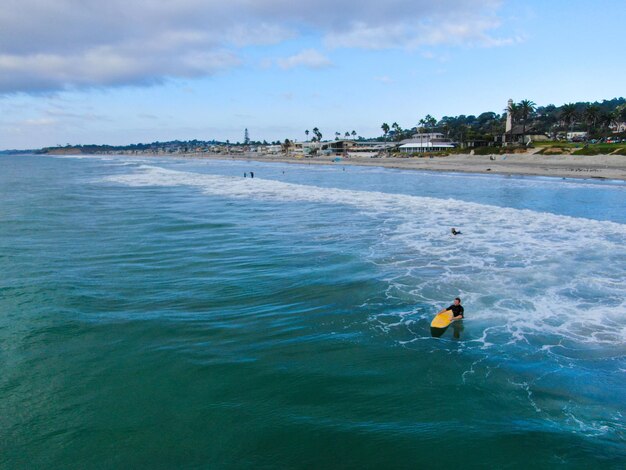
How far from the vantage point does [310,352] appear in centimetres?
1248

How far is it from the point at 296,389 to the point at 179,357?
3.56 meters

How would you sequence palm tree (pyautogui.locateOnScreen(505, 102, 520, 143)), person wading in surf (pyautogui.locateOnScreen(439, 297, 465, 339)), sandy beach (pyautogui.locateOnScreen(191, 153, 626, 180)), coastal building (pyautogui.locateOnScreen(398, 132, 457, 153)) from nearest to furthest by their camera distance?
1. person wading in surf (pyautogui.locateOnScreen(439, 297, 465, 339))
2. sandy beach (pyautogui.locateOnScreen(191, 153, 626, 180))
3. palm tree (pyautogui.locateOnScreen(505, 102, 520, 143))
4. coastal building (pyautogui.locateOnScreen(398, 132, 457, 153))

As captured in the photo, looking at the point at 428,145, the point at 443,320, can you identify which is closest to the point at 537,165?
the point at 428,145

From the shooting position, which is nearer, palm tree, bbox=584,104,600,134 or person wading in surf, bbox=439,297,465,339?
person wading in surf, bbox=439,297,465,339

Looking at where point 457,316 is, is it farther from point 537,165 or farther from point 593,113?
point 593,113

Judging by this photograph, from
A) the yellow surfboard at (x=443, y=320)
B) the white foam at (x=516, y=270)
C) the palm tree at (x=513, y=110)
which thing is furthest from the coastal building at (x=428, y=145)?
the yellow surfboard at (x=443, y=320)

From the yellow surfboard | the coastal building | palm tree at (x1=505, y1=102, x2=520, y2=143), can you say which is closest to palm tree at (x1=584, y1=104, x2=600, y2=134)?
palm tree at (x1=505, y1=102, x2=520, y2=143)

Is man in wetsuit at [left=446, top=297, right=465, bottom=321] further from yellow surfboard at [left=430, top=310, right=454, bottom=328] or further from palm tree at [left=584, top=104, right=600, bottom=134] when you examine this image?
palm tree at [left=584, top=104, right=600, bottom=134]

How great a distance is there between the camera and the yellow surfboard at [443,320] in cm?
1343

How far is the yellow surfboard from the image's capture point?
1343cm

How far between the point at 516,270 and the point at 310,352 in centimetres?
1229

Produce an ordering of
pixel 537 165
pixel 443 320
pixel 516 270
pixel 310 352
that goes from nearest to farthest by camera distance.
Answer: pixel 310 352 < pixel 443 320 < pixel 516 270 < pixel 537 165

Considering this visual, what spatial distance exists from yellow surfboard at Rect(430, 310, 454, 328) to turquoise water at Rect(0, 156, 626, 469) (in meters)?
0.48

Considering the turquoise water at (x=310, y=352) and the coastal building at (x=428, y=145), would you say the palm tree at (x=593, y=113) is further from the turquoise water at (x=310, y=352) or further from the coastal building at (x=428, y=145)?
the turquoise water at (x=310, y=352)
